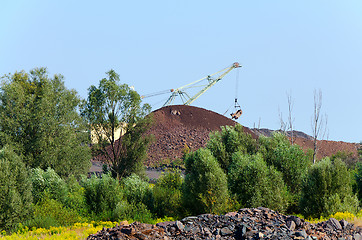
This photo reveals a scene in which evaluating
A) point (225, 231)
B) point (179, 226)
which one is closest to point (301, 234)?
point (225, 231)

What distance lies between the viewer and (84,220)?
14039mm

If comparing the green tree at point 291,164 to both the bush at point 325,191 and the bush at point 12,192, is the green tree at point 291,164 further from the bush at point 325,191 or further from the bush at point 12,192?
the bush at point 12,192

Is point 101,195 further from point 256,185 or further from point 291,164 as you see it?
point 291,164

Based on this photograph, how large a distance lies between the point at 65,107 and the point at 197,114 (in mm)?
28030

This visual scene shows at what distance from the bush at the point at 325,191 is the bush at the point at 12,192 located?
1066 centimetres

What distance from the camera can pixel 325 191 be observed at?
46.4 ft

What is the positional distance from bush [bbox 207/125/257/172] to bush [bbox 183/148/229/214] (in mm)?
3261

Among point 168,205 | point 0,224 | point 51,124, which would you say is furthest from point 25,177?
point 51,124

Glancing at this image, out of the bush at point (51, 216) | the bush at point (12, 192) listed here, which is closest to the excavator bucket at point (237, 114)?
the bush at point (51, 216)

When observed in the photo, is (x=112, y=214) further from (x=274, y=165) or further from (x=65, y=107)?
(x=65, y=107)

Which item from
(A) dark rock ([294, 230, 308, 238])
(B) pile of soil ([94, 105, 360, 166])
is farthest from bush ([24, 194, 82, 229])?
(B) pile of soil ([94, 105, 360, 166])

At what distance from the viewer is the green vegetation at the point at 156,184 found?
43.8 ft

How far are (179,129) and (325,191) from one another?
1267 inches

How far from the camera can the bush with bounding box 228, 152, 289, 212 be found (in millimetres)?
13703
